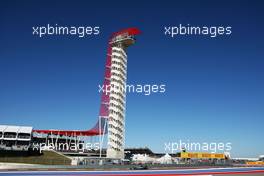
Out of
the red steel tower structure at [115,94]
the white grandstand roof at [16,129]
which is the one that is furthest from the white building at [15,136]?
the red steel tower structure at [115,94]

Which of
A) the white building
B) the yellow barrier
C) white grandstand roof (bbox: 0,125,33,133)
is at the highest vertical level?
white grandstand roof (bbox: 0,125,33,133)

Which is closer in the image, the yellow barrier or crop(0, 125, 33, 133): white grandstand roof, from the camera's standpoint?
the yellow barrier

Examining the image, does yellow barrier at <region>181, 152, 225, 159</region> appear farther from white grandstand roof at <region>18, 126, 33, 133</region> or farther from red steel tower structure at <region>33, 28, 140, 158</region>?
white grandstand roof at <region>18, 126, 33, 133</region>

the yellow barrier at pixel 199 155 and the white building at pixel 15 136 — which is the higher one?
the white building at pixel 15 136

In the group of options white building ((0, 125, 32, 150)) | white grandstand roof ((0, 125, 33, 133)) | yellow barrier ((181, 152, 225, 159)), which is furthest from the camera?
white grandstand roof ((0, 125, 33, 133))

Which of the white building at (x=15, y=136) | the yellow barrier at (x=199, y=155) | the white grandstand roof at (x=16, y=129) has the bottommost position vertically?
the yellow barrier at (x=199, y=155)

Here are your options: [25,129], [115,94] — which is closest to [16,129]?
[25,129]

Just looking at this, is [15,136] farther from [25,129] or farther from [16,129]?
[25,129]

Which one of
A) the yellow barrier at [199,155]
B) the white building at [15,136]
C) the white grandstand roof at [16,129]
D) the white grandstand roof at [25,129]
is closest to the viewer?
the yellow barrier at [199,155]

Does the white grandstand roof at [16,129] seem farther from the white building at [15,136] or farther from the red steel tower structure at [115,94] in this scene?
the red steel tower structure at [115,94]

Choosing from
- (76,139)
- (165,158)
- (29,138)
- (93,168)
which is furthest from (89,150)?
(93,168)

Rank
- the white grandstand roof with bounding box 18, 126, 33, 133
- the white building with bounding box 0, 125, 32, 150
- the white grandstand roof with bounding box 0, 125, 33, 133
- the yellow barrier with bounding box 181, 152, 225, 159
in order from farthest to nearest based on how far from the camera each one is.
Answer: the white grandstand roof with bounding box 18, 126, 33, 133 < the white grandstand roof with bounding box 0, 125, 33, 133 < the white building with bounding box 0, 125, 32, 150 < the yellow barrier with bounding box 181, 152, 225, 159

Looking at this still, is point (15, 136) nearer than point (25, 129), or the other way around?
point (15, 136)

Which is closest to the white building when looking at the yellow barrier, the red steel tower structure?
the red steel tower structure
